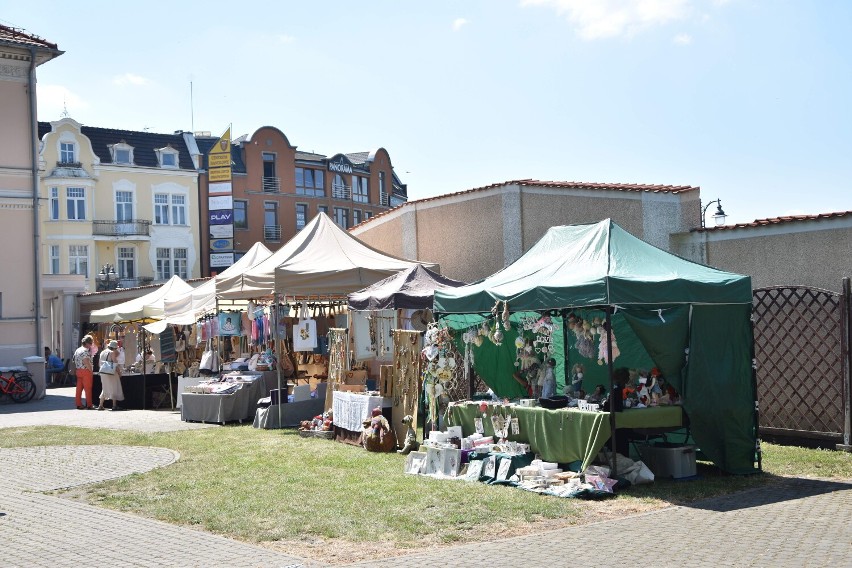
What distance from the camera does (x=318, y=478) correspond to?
1047 centimetres

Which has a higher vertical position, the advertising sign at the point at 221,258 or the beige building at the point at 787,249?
the advertising sign at the point at 221,258

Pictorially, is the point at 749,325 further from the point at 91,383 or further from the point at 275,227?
the point at 275,227

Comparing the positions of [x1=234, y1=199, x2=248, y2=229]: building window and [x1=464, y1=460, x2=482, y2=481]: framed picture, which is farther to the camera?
[x1=234, y1=199, x2=248, y2=229]: building window

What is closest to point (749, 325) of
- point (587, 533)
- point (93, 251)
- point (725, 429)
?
point (725, 429)

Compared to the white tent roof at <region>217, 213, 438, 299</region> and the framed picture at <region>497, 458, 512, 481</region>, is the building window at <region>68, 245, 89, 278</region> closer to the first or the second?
the white tent roof at <region>217, 213, 438, 299</region>

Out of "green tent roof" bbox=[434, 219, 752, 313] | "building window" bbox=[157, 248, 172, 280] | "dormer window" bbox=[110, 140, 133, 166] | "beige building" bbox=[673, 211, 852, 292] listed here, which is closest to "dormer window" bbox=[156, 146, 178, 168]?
"dormer window" bbox=[110, 140, 133, 166]

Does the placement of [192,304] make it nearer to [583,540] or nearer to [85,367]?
[85,367]

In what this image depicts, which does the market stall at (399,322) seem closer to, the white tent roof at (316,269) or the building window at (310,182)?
the white tent roof at (316,269)

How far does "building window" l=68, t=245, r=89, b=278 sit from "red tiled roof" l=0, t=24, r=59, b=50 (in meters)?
22.2

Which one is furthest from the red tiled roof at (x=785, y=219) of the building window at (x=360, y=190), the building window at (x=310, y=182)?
the building window at (x=360, y=190)

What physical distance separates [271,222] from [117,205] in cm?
1056

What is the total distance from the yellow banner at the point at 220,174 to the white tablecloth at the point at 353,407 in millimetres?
39383

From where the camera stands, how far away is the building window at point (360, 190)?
63.4m

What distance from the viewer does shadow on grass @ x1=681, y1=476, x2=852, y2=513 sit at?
8625 millimetres
